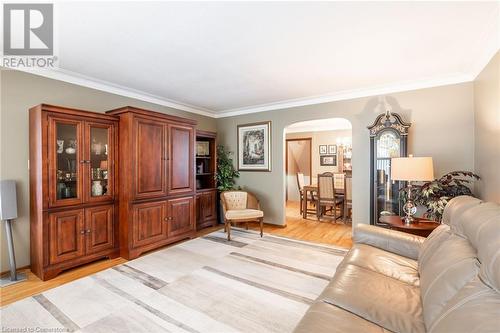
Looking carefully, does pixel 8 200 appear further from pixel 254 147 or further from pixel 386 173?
pixel 386 173

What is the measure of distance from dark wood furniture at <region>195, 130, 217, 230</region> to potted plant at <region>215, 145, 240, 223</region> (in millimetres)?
136

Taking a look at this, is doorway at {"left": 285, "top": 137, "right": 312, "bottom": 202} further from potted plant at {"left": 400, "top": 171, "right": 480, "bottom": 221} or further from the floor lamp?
the floor lamp

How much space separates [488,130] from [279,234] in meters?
3.16

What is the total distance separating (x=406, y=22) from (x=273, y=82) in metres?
1.79

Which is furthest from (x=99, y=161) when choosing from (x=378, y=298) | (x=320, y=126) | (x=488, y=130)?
(x=320, y=126)

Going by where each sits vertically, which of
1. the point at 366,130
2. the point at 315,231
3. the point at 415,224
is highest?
the point at 366,130

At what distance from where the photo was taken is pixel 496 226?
3.92ft

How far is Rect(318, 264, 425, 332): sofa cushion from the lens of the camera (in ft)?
4.13

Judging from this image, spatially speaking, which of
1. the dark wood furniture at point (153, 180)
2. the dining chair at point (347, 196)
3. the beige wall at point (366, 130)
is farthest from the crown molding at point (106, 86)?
the dining chair at point (347, 196)

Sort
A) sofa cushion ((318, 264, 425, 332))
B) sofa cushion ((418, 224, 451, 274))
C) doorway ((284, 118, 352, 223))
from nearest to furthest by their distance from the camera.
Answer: sofa cushion ((318, 264, 425, 332)) < sofa cushion ((418, 224, 451, 274)) < doorway ((284, 118, 352, 223))

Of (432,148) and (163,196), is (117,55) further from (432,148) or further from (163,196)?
(432,148)

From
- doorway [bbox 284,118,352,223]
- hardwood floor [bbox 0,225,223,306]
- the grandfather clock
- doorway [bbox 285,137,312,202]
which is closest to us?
hardwood floor [bbox 0,225,223,306]

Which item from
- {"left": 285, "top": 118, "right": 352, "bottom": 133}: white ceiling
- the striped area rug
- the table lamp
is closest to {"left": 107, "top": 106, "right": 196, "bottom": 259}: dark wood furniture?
the striped area rug

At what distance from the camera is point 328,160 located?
743 centimetres
